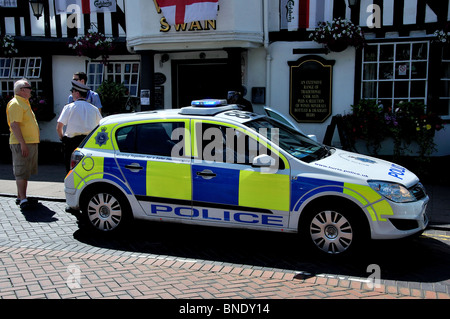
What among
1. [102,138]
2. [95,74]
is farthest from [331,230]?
[95,74]

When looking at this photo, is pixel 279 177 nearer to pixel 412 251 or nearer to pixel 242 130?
pixel 242 130

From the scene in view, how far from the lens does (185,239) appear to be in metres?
5.79

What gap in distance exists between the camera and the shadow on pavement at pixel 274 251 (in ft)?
15.4

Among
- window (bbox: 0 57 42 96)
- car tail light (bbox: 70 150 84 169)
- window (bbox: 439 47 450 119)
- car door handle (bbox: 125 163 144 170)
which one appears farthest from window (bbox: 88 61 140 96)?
window (bbox: 439 47 450 119)

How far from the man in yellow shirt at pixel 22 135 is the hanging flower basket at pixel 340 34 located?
6205 millimetres

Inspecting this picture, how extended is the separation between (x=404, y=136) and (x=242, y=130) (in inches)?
225

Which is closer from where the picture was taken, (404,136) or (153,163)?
(153,163)

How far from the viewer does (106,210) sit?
579 centimetres

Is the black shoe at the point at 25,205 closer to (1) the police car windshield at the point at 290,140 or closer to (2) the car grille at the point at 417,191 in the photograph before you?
(1) the police car windshield at the point at 290,140

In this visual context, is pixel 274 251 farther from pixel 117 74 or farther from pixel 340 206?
pixel 117 74

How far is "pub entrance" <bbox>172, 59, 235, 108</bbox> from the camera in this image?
37.8 ft

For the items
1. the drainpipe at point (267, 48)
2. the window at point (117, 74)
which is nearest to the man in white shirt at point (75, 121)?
the drainpipe at point (267, 48)
